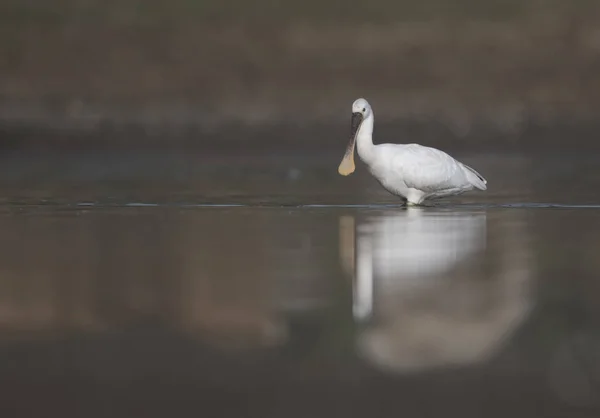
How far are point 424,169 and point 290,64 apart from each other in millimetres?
15296

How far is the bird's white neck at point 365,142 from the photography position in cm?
1296

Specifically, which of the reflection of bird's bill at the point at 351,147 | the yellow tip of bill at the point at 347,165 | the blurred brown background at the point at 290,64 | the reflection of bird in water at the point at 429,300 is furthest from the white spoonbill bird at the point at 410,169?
the blurred brown background at the point at 290,64

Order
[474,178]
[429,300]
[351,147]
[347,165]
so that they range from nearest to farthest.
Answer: [429,300] < [474,178] < [351,147] < [347,165]

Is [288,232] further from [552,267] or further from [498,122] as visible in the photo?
[498,122]

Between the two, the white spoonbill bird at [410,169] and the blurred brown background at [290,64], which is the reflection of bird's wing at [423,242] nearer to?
the white spoonbill bird at [410,169]

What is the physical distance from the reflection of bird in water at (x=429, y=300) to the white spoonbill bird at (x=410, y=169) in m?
2.21

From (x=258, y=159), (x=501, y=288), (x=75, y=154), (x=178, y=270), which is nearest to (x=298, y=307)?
(x=501, y=288)

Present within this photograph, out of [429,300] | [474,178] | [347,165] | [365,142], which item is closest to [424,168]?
[365,142]

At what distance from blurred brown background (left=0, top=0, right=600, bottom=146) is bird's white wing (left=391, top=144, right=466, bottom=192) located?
46.0ft

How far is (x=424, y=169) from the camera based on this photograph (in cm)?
1266

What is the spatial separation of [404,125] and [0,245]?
57.1 feet

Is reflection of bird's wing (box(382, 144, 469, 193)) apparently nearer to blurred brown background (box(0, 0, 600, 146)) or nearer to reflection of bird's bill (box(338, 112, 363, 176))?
reflection of bird's bill (box(338, 112, 363, 176))

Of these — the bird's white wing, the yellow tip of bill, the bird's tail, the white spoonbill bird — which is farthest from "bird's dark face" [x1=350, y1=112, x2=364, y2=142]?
the bird's tail

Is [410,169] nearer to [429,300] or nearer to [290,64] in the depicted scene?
[429,300]
